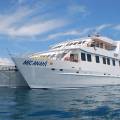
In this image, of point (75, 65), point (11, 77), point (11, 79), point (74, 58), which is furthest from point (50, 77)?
point (11, 79)

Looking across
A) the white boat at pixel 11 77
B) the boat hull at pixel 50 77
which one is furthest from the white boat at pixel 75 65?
the white boat at pixel 11 77

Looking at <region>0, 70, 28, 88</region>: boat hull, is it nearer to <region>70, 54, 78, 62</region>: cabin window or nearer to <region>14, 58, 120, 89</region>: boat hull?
<region>14, 58, 120, 89</region>: boat hull

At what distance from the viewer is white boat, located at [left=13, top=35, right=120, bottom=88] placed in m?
22.2

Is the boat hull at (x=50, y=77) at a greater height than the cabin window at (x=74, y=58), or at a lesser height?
lesser

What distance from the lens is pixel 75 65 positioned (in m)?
24.0

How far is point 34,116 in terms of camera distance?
1005 centimetres

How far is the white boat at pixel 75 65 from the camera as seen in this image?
22.2 m

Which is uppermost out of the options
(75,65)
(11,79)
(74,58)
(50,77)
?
(74,58)

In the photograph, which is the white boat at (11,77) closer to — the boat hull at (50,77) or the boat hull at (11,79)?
the boat hull at (11,79)

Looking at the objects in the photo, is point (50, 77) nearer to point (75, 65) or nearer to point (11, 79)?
point (75, 65)

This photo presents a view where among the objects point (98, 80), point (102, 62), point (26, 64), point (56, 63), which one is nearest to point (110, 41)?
point (102, 62)

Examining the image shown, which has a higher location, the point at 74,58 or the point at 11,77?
the point at 74,58

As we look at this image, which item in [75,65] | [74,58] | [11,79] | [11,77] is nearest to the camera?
[75,65]

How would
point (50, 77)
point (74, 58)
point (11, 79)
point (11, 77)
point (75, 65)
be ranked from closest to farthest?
point (50, 77) < point (75, 65) < point (74, 58) < point (11, 77) < point (11, 79)
